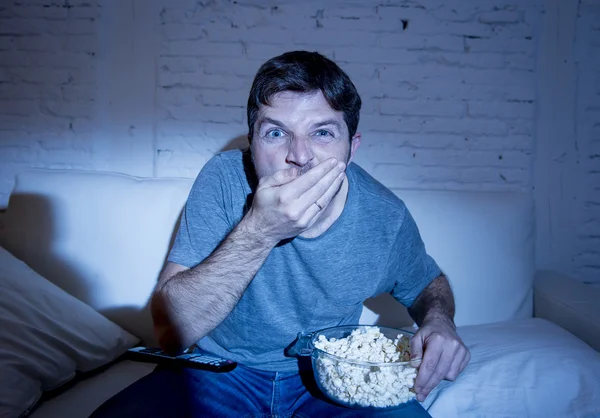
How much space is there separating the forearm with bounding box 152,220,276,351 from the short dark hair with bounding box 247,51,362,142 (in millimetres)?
366

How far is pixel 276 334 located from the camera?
4.28 feet

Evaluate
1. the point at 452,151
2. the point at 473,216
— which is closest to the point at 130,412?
the point at 473,216

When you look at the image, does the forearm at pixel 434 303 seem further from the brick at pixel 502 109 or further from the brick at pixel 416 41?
the brick at pixel 416 41

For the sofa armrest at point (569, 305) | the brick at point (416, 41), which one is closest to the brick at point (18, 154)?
the brick at point (416, 41)

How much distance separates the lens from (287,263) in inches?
51.8

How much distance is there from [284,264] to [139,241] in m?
0.66

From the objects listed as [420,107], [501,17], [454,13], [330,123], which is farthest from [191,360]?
[501,17]

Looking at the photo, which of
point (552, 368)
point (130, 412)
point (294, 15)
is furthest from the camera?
point (294, 15)

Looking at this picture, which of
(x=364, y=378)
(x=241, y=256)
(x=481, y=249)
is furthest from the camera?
(x=481, y=249)

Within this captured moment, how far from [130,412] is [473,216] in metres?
1.33

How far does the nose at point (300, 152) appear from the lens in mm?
1204

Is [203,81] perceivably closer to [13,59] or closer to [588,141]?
[13,59]

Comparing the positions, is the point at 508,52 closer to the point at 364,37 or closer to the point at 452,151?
the point at 452,151

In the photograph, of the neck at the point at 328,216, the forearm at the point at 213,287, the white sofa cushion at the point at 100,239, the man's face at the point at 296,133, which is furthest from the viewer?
the white sofa cushion at the point at 100,239
